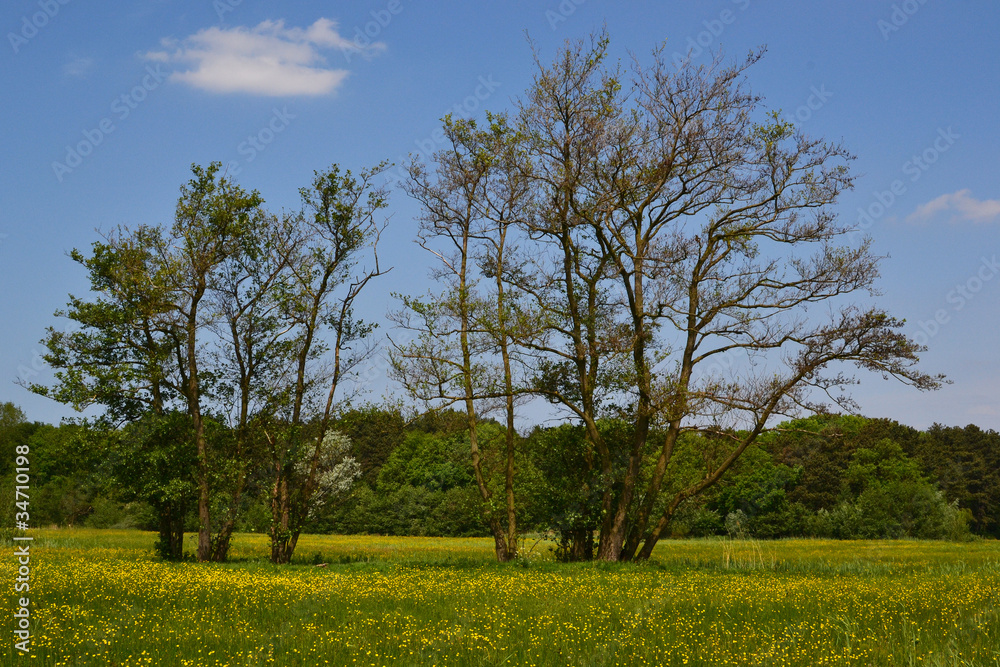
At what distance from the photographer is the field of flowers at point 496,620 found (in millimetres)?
8672

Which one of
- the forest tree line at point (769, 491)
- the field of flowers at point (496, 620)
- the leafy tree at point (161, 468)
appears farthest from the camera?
the forest tree line at point (769, 491)

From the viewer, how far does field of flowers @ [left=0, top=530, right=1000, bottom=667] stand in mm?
8672

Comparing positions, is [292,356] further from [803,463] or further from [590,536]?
[803,463]

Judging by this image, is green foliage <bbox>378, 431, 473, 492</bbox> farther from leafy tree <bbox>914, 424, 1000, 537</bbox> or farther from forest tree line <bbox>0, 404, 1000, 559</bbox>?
leafy tree <bbox>914, 424, 1000, 537</bbox>

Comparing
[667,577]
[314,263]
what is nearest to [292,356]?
[314,263]

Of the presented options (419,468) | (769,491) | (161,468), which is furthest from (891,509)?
(161,468)

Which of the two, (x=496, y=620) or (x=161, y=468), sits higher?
(x=161, y=468)

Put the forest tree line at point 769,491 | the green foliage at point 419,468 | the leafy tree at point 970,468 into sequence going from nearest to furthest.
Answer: the forest tree line at point 769,491, the green foliage at point 419,468, the leafy tree at point 970,468

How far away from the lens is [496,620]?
35.6ft

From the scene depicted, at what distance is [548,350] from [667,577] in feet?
27.2

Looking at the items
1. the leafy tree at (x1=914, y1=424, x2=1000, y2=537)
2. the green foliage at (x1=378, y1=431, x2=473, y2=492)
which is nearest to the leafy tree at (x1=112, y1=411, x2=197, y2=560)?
the green foliage at (x1=378, y1=431, x2=473, y2=492)

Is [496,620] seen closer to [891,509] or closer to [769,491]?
[769,491]

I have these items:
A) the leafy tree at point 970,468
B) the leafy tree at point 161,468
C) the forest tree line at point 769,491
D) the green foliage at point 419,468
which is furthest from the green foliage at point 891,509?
the leafy tree at point 161,468

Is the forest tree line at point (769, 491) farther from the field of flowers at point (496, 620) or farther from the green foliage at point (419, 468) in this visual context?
the field of flowers at point (496, 620)
